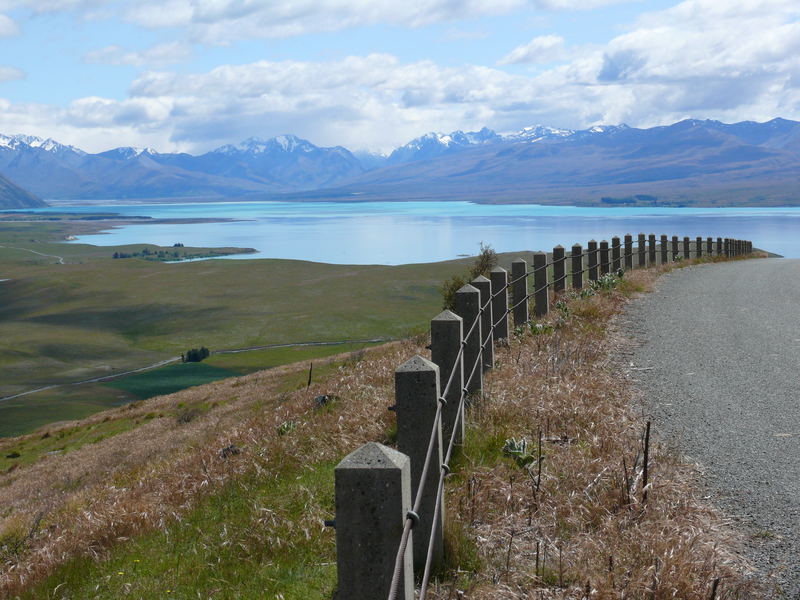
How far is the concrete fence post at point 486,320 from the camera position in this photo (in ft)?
28.5

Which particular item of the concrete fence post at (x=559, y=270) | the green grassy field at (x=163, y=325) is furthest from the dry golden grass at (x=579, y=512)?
the green grassy field at (x=163, y=325)

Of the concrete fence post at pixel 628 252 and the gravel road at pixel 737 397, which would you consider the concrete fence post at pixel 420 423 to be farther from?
the concrete fence post at pixel 628 252

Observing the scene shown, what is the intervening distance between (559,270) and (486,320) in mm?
8251

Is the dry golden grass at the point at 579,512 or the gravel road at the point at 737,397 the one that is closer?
the dry golden grass at the point at 579,512

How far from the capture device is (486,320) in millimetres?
9070

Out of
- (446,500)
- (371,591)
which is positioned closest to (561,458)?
(446,500)

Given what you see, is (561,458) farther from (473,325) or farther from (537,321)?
(537,321)

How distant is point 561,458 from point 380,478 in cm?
374

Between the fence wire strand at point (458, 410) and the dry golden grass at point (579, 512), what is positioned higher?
the fence wire strand at point (458, 410)

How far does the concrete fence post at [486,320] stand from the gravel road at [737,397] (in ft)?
6.24

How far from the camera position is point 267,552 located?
563 cm

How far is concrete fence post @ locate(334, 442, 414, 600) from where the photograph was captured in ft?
9.83

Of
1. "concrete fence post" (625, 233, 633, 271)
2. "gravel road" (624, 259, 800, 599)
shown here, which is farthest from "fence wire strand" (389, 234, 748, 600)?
"concrete fence post" (625, 233, 633, 271)

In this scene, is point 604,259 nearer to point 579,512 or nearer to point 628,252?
point 628,252
